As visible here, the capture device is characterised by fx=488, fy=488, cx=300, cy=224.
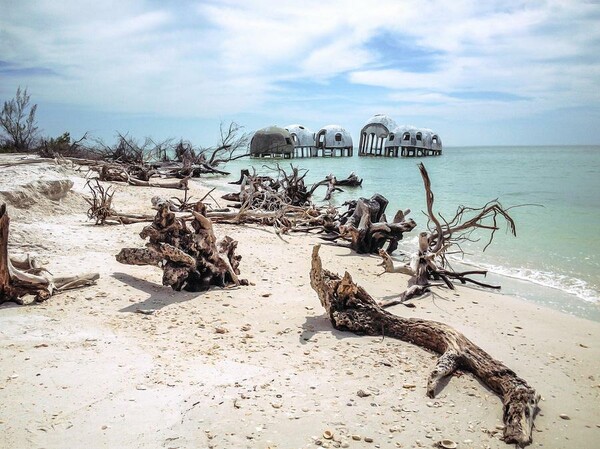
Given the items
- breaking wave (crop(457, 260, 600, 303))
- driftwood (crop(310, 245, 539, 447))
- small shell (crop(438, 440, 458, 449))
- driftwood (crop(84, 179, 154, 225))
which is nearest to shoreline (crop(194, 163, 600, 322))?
breaking wave (crop(457, 260, 600, 303))

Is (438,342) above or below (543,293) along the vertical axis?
above

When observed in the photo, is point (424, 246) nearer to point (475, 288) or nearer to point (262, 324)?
point (475, 288)

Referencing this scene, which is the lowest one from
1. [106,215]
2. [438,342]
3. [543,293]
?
[543,293]

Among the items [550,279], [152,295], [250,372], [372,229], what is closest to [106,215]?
[152,295]

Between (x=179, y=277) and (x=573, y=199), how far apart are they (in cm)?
1708

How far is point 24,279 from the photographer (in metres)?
4.36

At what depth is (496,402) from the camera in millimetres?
3053

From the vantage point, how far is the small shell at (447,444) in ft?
8.41

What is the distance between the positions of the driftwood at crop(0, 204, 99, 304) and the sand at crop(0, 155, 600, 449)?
0.16 metres

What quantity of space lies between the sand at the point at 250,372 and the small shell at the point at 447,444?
43 mm

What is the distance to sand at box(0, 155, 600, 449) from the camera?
8.62 feet

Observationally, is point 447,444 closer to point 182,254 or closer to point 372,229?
point 182,254

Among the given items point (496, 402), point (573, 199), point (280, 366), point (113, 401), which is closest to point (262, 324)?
point (280, 366)

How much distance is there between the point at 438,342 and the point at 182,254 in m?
2.61
